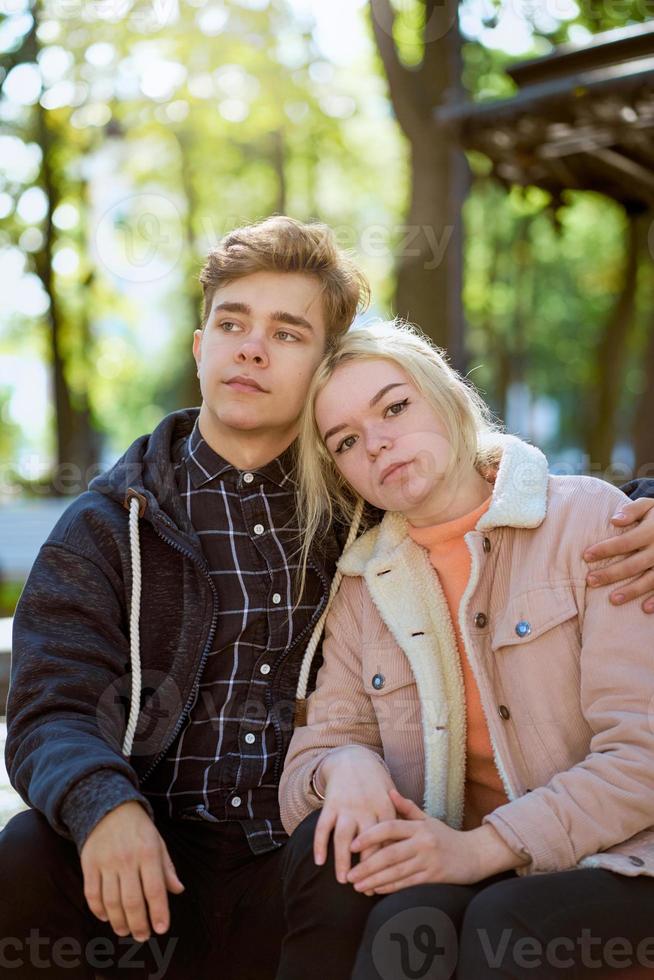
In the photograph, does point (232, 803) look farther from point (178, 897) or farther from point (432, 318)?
point (432, 318)

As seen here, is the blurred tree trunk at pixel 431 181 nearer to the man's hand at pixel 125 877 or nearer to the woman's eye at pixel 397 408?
the woman's eye at pixel 397 408

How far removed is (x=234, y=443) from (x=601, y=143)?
6317mm

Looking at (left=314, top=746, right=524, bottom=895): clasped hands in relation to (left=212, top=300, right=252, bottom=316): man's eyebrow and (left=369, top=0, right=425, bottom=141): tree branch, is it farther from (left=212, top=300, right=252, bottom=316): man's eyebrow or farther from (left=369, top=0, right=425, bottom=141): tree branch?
(left=369, top=0, right=425, bottom=141): tree branch

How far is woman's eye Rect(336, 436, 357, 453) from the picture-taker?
9.94ft

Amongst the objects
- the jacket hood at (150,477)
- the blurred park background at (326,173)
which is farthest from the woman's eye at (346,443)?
the blurred park background at (326,173)

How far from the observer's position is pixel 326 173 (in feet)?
67.5

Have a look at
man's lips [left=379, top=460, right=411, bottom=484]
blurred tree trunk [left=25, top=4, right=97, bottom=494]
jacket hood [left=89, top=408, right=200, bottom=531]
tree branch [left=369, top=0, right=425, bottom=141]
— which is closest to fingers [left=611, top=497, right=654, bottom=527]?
man's lips [left=379, top=460, right=411, bottom=484]

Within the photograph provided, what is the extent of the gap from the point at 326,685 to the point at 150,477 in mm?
771

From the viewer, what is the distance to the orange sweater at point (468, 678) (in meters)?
2.85

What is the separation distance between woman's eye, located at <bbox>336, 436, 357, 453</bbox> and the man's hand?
1120mm

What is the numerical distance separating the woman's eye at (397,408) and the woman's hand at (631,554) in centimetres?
61
